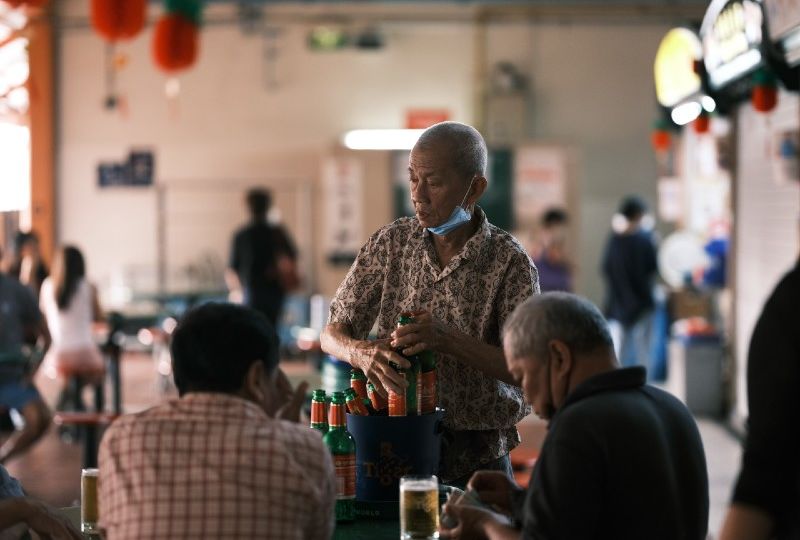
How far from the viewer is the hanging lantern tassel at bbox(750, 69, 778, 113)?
746cm

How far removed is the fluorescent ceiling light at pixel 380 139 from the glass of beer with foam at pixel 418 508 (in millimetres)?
12550

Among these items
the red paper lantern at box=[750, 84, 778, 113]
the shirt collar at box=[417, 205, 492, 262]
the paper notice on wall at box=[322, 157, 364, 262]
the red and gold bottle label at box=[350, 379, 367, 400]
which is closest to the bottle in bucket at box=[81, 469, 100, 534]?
the red and gold bottle label at box=[350, 379, 367, 400]

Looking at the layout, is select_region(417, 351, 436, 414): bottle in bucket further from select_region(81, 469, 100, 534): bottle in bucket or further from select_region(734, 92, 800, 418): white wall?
select_region(734, 92, 800, 418): white wall

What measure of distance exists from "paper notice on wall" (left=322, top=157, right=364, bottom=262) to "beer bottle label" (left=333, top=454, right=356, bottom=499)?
1177 cm

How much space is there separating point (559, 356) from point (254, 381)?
24.4 inches

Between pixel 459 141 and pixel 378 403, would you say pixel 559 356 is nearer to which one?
pixel 378 403

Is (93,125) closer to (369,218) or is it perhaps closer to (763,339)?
(369,218)

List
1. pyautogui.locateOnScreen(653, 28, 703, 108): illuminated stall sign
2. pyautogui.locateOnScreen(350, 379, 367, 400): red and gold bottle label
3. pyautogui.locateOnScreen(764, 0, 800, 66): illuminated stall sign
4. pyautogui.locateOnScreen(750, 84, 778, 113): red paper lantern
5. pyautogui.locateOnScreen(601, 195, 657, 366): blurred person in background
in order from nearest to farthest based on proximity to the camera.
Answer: pyautogui.locateOnScreen(350, 379, 367, 400): red and gold bottle label → pyautogui.locateOnScreen(764, 0, 800, 66): illuminated stall sign → pyautogui.locateOnScreen(750, 84, 778, 113): red paper lantern → pyautogui.locateOnScreen(653, 28, 703, 108): illuminated stall sign → pyautogui.locateOnScreen(601, 195, 657, 366): blurred person in background

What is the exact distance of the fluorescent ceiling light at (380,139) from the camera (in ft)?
50.2

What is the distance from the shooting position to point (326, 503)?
8.18 ft

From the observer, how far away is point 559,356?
2566 millimetres

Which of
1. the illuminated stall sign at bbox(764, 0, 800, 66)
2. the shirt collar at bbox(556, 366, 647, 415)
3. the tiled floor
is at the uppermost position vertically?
the illuminated stall sign at bbox(764, 0, 800, 66)

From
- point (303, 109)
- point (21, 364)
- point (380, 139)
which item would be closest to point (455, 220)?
point (21, 364)

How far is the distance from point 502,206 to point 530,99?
5.92 feet
